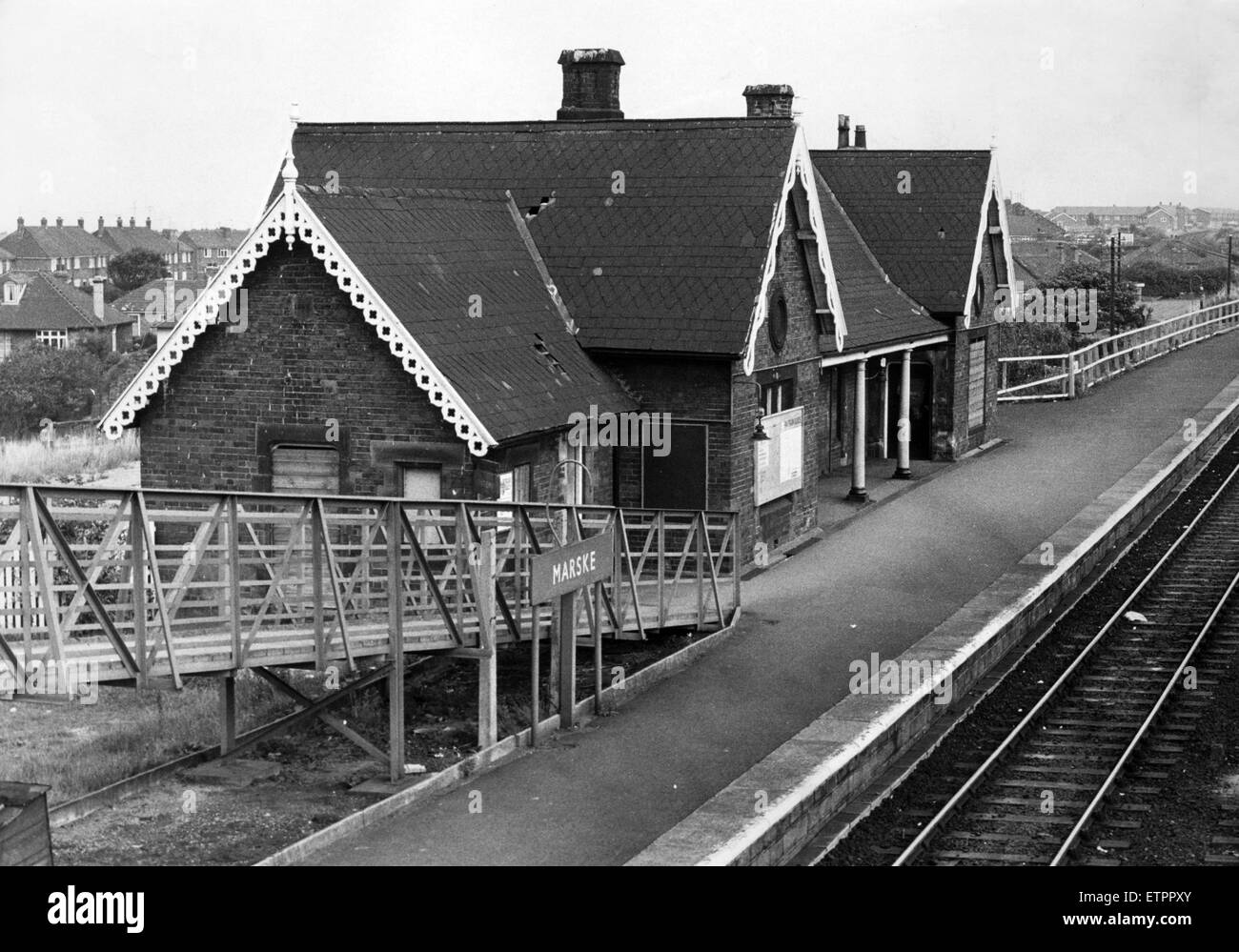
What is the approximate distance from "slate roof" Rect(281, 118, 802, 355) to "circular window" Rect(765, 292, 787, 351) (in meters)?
0.76

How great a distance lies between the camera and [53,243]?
126125mm

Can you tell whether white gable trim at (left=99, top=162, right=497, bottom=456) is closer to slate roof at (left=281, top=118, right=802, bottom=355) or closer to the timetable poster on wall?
slate roof at (left=281, top=118, right=802, bottom=355)

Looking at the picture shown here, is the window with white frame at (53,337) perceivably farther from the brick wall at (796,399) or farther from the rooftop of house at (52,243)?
the brick wall at (796,399)

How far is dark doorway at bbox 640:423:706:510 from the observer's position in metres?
23.1

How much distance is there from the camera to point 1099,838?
14.6 m

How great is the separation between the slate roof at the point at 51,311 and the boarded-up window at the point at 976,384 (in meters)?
59.7

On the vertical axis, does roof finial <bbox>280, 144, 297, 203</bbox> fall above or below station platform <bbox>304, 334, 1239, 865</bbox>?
above

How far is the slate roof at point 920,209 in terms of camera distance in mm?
33406

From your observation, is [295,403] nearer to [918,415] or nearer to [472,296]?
[472,296]

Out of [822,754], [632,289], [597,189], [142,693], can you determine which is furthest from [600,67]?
[822,754]

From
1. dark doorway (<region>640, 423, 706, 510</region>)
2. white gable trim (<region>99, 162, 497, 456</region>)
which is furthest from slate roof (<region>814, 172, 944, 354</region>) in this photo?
white gable trim (<region>99, 162, 497, 456</region>)

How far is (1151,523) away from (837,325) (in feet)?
22.0

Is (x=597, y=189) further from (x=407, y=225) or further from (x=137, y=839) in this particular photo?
(x=137, y=839)

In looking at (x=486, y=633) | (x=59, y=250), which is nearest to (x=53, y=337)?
(x=59, y=250)
